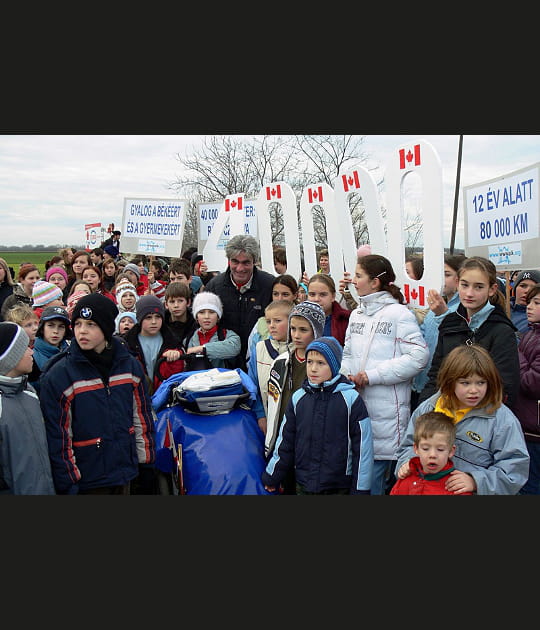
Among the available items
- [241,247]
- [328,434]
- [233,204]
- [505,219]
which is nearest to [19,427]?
[328,434]

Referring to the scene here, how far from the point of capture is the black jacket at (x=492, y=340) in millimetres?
3461

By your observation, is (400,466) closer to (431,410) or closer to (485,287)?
(431,410)

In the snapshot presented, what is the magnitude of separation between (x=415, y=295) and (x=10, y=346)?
3.06 meters

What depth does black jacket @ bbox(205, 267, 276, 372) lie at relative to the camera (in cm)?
535

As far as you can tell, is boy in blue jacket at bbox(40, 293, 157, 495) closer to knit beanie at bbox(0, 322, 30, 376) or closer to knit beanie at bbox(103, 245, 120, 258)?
knit beanie at bbox(0, 322, 30, 376)

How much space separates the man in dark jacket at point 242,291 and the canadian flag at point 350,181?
1.07 m

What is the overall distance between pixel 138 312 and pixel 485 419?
9.62 feet

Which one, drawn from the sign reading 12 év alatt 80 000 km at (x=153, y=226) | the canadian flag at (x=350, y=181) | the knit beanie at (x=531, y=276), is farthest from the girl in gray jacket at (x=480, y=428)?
the sign reading 12 év alatt 80 000 km at (x=153, y=226)

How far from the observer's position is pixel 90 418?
3197 millimetres

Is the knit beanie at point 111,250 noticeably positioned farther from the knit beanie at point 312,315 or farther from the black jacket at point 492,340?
the black jacket at point 492,340

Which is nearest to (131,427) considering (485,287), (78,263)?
(485,287)

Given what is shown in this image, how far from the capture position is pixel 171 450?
12.7 ft

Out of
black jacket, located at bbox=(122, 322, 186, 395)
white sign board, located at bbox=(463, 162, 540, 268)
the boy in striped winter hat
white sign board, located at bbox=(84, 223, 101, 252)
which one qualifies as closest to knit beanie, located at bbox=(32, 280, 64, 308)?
the boy in striped winter hat

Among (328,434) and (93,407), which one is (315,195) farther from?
(93,407)
